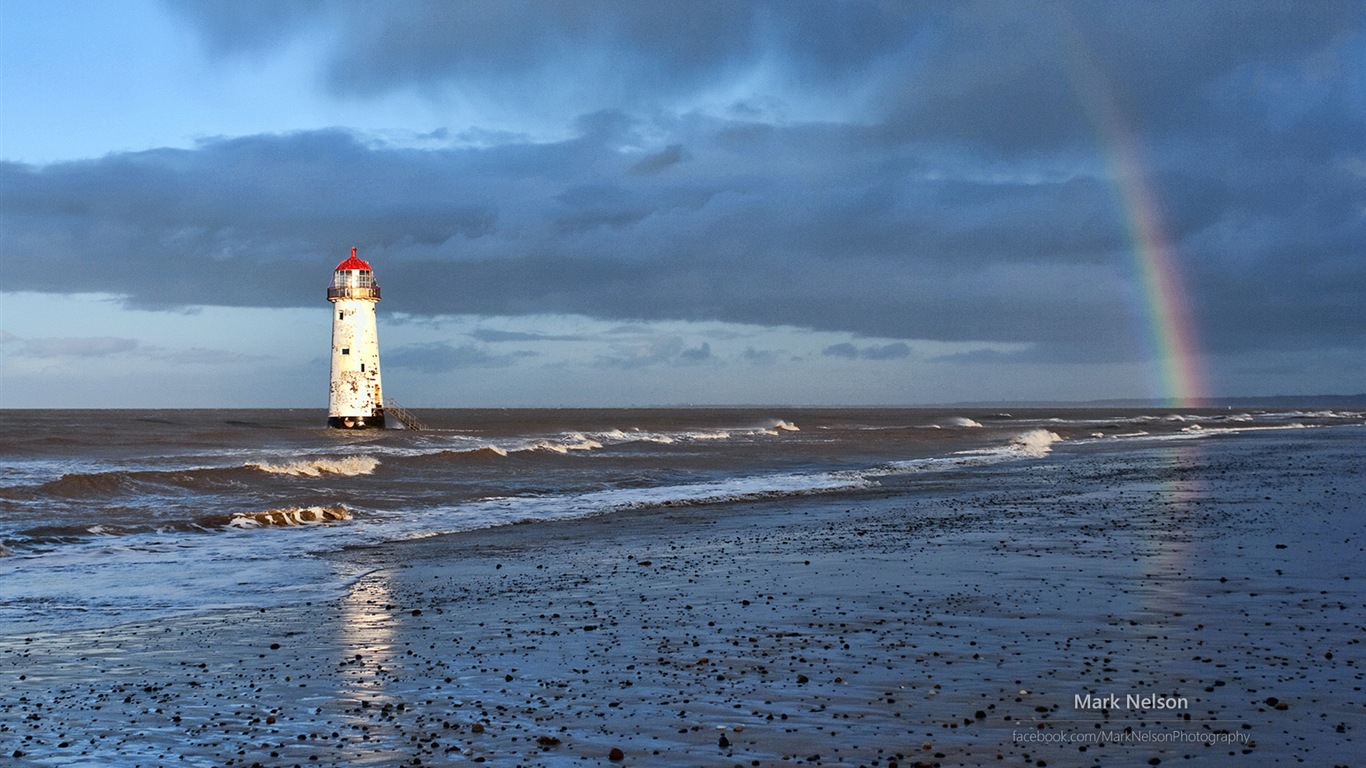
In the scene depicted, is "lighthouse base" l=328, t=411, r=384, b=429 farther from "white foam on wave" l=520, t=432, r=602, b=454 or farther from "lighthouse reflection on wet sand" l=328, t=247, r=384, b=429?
"white foam on wave" l=520, t=432, r=602, b=454

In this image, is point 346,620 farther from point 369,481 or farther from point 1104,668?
point 369,481

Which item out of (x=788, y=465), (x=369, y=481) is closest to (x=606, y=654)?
(x=369, y=481)

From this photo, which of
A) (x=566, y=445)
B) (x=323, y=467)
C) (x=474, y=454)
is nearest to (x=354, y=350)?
(x=566, y=445)

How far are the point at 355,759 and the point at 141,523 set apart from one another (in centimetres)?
2063

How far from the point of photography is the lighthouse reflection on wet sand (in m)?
68.0

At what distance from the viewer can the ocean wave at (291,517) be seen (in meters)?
26.3

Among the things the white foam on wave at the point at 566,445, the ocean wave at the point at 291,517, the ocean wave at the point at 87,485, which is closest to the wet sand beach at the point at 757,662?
the ocean wave at the point at 291,517

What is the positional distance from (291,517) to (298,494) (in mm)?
6766

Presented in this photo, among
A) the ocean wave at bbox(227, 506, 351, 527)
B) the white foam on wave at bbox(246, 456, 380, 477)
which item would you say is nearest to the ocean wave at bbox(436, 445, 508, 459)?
the white foam on wave at bbox(246, 456, 380, 477)

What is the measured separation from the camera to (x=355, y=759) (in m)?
7.96

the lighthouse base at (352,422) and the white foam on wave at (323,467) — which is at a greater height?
the lighthouse base at (352,422)

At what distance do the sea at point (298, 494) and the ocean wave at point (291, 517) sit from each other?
0.18ft

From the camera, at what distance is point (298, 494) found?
1325 inches

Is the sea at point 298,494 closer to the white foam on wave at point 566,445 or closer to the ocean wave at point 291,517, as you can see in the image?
the ocean wave at point 291,517
